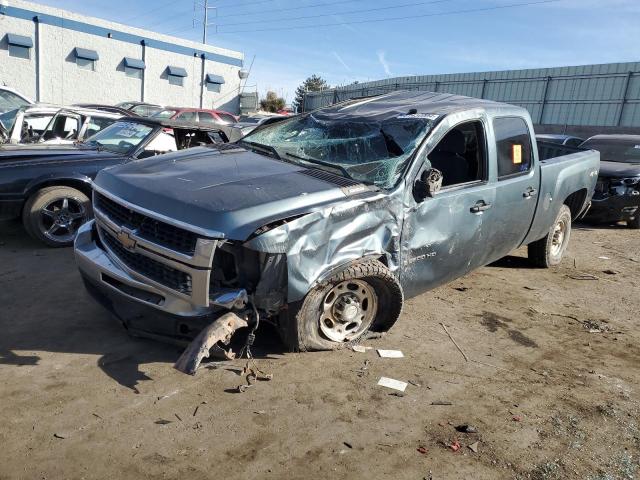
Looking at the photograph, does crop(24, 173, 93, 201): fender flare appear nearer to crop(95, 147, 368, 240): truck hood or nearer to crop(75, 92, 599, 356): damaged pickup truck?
crop(75, 92, 599, 356): damaged pickup truck

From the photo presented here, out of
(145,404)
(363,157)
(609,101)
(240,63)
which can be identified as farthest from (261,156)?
(240,63)

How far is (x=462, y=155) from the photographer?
4750mm

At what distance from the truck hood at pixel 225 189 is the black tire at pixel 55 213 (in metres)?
2.26

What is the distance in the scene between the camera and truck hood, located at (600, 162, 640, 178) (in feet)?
29.7

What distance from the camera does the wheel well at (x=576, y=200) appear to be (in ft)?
21.4

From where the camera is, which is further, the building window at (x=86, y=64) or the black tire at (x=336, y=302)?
the building window at (x=86, y=64)

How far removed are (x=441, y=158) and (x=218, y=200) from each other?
2.41m

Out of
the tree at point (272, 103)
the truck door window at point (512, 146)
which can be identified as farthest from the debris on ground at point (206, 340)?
the tree at point (272, 103)

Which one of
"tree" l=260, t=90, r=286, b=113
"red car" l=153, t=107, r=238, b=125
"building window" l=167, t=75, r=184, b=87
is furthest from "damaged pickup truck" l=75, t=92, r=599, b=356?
"tree" l=260, t=90, r=286, b=113

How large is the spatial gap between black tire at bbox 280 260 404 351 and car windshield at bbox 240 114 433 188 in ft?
2.17

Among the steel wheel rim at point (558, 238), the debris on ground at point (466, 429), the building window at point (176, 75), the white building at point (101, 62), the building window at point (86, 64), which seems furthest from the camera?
the building window at point (176, 75)

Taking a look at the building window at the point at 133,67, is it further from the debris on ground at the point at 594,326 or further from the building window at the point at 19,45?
the debris on ground at the point at 594,326

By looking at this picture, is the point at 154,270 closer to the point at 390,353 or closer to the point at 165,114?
the point at 390,353

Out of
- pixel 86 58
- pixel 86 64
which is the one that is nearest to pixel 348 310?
pixel 86 58
